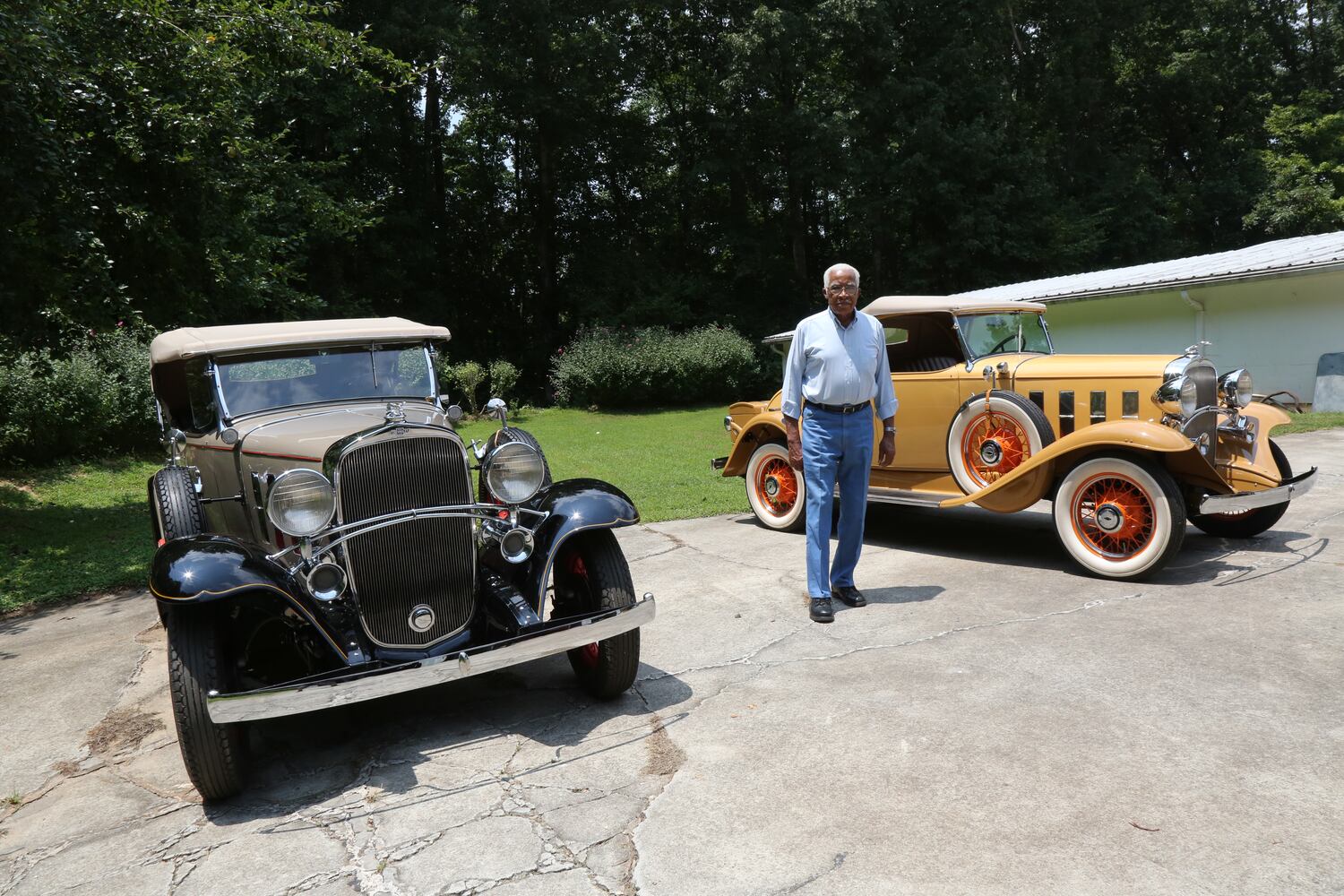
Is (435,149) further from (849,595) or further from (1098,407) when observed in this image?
(849,595)

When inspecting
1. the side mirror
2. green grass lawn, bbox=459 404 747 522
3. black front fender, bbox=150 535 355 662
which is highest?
the side mirror

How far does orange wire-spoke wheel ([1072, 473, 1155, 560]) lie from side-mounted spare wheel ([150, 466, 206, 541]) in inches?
208

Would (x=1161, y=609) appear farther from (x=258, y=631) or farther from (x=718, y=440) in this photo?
(x=718, y=440)

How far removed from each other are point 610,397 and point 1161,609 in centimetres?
1799

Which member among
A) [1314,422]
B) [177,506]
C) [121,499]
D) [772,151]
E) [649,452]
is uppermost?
[772,151]

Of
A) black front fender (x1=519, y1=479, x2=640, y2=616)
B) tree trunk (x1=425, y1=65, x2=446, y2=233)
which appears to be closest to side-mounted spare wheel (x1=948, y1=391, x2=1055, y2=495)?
black front fender (x1=519, y1=479, x2=640, y2=616)

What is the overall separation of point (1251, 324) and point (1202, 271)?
4.27 ft

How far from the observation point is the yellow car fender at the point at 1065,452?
5500 millimetres

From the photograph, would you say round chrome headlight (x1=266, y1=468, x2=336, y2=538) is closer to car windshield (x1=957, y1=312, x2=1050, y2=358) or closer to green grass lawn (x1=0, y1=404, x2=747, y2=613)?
green grass lawn (x1=0, y1=404, x2=747, y2=613)

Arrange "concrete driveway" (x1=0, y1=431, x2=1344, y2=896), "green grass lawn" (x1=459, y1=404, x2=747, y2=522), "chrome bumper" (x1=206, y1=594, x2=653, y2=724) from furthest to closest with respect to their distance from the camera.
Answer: "green grass lawn" (x1=459, y1=404, x2=747, y2=522)
"chrome bumper" (x1=206, y1=594, x2=653, y2=724)
"concrete driveway" (x1=0, y1=431, x2=1344, y2=896)

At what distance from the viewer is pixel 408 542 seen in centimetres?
395

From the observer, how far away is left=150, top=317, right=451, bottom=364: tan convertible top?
5.03m

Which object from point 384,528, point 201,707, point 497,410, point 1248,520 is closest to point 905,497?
point 1248,520

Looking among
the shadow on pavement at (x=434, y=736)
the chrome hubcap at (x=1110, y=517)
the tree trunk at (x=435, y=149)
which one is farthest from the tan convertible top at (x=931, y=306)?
the tree trunk at (x=435, y=149)
